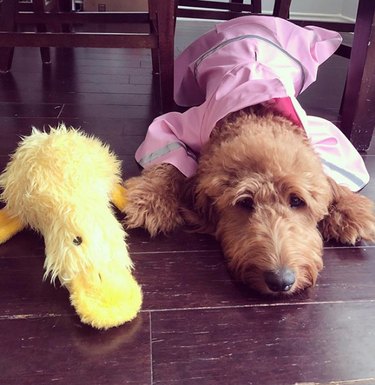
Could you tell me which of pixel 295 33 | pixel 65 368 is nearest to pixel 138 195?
pixel 65 368

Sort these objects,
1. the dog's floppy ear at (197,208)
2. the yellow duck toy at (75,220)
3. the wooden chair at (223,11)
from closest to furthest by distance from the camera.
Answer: the yellow duck toy at (75,220) < the dog's floppy ear at (197,208) < the wooden chair at (223,11)

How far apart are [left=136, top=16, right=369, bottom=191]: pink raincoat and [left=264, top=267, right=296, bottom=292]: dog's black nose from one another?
0.53 meters

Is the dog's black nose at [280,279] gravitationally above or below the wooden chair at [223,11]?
below

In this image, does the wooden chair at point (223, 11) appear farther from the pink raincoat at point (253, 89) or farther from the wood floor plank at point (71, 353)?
the wood floor plank at point (71, 353)

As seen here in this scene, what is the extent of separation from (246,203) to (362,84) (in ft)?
2.99

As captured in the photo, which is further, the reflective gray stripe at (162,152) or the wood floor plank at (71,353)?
the reflective gray stripe at (162,152)

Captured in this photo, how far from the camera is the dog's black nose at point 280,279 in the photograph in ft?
3.31

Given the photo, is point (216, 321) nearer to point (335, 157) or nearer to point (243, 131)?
point (243, 131)

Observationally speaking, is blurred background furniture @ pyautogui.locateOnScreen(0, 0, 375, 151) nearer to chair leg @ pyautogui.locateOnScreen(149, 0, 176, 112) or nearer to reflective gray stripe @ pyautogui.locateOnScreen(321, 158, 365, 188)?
chair leg @ pyautogui.locateOnScreen(149, 0, 176, 112)

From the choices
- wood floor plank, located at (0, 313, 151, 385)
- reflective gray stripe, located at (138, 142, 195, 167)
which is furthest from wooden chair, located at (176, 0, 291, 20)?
wood floor plank, located at (0, 313, 151, 385)

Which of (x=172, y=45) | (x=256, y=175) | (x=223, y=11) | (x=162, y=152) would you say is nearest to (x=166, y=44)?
(x=172, y=45)

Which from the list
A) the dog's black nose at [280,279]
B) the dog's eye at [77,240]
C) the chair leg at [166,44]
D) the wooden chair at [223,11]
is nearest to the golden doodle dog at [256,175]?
the dog's black nose at [280,279]

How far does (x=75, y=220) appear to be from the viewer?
1.03m

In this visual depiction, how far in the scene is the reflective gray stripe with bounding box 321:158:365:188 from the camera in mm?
1489
